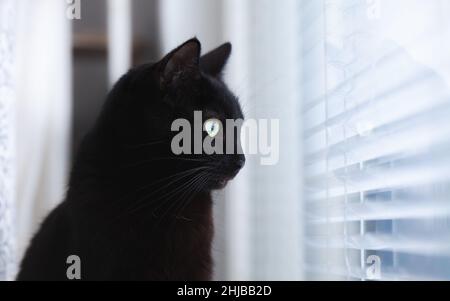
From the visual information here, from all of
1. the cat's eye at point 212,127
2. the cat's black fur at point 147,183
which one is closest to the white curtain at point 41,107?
the cat's black fur at point 147,183

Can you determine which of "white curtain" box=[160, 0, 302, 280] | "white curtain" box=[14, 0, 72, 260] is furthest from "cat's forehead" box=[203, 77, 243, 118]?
"white curtain" box=[14, 0, 72, 260]

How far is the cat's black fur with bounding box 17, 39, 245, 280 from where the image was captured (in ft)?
2.50

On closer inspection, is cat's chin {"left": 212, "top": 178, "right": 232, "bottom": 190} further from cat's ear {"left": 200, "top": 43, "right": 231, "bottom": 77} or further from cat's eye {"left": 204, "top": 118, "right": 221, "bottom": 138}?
cat's ear {"left": 200, "top": 43, "right": 231, "bottom": 77}

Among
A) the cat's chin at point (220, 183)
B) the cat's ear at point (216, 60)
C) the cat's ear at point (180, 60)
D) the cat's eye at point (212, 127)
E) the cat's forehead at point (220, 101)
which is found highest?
the cat's ear at point (216, 60)

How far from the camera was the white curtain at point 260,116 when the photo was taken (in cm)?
107

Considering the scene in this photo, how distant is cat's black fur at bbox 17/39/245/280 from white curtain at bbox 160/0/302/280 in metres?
0.16

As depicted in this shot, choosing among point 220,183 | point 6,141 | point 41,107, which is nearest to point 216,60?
point 220,183

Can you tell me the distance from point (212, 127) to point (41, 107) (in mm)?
1254

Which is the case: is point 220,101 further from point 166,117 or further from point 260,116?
point 260,116

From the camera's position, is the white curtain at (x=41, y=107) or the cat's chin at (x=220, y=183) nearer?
the cat's chin at (x=220, y=183)

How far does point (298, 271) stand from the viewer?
103 centimetres

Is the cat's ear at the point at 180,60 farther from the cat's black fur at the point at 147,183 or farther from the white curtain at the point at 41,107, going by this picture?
the white curtain at the point at 41,107

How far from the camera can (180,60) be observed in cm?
75
